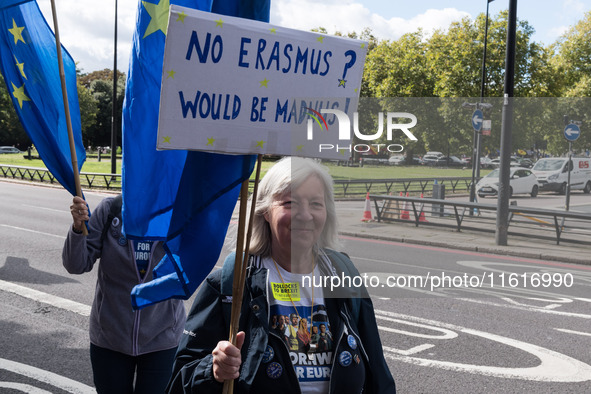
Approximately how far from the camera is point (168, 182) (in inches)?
97.8

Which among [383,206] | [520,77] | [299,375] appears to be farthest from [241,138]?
[520,77]

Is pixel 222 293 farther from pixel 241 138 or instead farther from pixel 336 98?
pixel 336 98

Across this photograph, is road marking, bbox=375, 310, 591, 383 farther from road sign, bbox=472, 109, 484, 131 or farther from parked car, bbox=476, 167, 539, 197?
road sign, bbox=472, 109, 484, 131

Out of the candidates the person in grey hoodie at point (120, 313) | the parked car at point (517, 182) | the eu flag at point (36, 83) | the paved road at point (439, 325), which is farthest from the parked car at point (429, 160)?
the eu flag at point (36, 83)

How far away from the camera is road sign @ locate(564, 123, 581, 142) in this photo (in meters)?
3.35

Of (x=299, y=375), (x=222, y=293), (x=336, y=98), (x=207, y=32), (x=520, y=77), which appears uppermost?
(x=520, y=77)

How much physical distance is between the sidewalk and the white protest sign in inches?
21.4

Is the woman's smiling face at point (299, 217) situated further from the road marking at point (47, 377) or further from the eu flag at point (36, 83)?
the road marking at point (47, 377)

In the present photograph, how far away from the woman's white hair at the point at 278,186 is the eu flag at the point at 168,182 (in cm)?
11

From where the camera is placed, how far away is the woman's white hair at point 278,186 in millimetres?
2230

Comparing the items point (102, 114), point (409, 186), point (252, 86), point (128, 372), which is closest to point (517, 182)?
point (409, 186)

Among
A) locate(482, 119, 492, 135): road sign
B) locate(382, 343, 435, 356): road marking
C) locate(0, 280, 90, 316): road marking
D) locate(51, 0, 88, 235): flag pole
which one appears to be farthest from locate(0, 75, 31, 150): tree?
locate(482, 119, 492, 135): road sign

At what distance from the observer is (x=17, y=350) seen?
5664 millimetres

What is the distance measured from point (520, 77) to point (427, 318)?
12.0m
